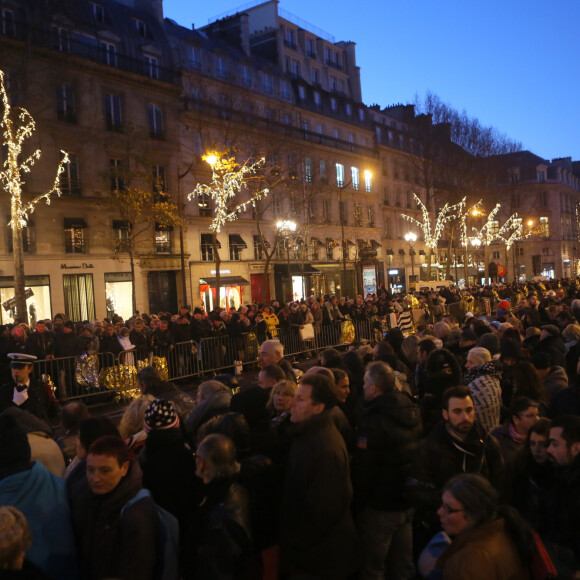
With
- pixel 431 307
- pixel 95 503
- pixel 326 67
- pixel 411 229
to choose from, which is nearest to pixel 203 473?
pixel 95 503

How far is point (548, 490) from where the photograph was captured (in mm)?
3426

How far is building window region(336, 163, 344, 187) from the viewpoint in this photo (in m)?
44.8

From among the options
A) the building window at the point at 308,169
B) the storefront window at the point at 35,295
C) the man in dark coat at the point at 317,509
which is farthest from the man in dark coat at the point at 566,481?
the building window at the point at 308,169

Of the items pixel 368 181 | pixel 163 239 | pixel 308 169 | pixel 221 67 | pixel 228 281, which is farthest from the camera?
pixel 368 181

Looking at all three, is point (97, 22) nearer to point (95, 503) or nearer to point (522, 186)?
point (95, 503)

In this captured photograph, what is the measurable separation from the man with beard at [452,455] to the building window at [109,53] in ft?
97.6

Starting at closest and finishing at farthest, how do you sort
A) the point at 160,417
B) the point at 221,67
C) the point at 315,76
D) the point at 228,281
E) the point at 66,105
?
1. the point at 160,417
2. the point at 66,105
3. the point at 228,281
4. the point at 221,67
5. the point at 315,76

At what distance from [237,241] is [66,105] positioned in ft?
41.7

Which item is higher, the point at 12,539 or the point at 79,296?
the point at 79,296

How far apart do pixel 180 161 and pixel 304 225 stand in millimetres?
9287

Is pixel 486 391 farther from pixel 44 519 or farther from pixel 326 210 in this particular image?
pixel 326 210

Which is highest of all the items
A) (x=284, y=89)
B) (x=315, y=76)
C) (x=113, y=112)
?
(x=315, y=76)

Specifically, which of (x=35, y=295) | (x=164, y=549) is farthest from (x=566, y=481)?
(x=35, y=295)

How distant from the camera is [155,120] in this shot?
103 feet
